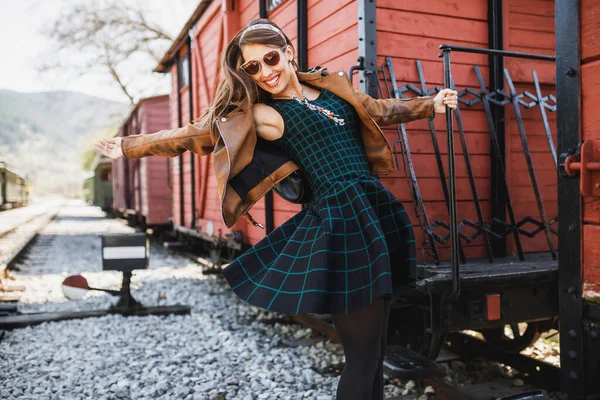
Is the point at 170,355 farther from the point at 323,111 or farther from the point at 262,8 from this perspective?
the point at 262,8

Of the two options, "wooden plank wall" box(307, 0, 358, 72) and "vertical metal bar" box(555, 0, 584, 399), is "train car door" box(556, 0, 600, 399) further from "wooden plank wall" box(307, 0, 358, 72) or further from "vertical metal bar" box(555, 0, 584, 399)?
"wooden plank wall" box(307, 0, 358, 72)

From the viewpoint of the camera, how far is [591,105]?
1.81 m

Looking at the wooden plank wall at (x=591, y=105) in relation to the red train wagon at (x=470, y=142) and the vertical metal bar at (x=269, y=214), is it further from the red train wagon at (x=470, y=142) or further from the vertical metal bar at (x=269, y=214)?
the vertical metal bar at (x=269, y=214)

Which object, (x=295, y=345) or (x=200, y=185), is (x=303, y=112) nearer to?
(x=295, y=345)

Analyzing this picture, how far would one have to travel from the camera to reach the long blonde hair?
1872 mm

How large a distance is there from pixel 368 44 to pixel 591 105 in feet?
5.58

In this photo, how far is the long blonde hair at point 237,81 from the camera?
1872 millimetres

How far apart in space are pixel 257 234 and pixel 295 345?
49.9 inches

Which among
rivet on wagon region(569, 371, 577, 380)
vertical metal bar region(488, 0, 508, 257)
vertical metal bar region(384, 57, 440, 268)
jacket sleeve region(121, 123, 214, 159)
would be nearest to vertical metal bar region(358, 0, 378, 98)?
vertical metal bar region(384, 57, 440, 268)

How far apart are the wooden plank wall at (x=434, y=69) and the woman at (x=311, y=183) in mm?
1461

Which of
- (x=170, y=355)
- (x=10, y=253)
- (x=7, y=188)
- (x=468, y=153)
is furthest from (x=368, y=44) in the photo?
(x=7, y=188)

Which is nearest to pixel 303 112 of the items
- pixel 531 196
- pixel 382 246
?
pixel 382 246

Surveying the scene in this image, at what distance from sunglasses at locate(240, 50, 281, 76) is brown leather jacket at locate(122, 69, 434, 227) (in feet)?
0.50

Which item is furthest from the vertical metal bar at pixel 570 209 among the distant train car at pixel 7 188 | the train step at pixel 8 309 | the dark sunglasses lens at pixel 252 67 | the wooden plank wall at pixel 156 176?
the distant train car at pixel 7 188
